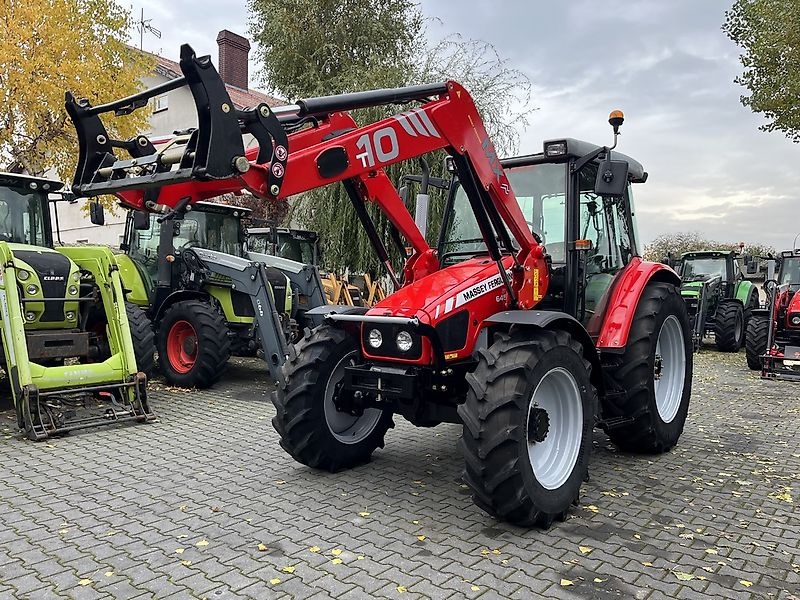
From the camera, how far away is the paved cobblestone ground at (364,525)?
3.25 metres

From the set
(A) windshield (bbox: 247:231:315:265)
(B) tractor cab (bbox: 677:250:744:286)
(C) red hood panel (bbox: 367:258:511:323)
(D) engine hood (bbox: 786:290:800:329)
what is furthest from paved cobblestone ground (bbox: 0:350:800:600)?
(B) tractor cab (bbox: 677:250:744:286)

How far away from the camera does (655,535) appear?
3.91m

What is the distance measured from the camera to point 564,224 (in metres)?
5.09

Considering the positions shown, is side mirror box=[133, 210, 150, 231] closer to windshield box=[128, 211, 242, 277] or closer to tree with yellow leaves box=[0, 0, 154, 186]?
windshield box=[128, 211, 242, 277]

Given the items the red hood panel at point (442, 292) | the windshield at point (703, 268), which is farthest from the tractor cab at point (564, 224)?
the windshield at point (703, 268)

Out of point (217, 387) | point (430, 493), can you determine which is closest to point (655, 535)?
point (430, 493)

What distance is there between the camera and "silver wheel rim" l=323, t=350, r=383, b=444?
15.8 feet

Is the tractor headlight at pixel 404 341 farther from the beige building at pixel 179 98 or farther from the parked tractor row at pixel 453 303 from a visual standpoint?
the beige building at pixel 179 98

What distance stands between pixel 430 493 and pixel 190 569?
5.91 feet

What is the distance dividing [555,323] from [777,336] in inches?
338

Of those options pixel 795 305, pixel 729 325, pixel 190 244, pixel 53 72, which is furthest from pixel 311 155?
pixel 53 72

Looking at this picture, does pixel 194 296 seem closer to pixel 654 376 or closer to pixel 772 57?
pixel 654 376

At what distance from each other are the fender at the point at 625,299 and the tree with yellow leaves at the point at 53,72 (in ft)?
43.6

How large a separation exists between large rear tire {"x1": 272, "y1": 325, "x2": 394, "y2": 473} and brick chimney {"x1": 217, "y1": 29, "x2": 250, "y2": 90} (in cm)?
2165
